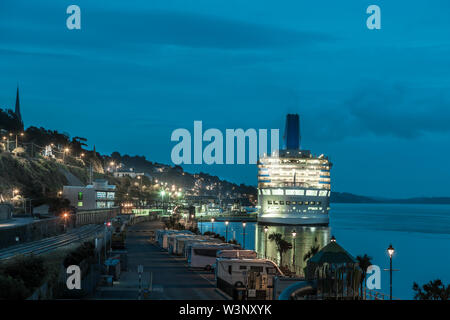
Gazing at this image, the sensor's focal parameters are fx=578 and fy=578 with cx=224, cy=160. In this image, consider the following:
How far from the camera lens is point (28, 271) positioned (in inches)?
933

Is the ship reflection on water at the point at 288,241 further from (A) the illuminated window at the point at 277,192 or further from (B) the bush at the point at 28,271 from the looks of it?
(B) the bush at the point at 28,271

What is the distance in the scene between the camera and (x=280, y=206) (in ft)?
419

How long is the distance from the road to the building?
187 ft

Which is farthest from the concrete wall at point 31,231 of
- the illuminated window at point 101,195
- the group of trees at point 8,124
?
the group of trees at point 8,124

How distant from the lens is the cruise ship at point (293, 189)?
12612 centimetres

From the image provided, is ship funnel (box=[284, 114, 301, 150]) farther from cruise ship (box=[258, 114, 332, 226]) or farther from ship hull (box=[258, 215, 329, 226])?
ship hull (box=[258, 215, 329, 226])

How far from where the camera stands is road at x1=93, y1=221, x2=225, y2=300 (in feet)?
84.4

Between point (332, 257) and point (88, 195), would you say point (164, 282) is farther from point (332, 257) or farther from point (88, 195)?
point (88, 195)

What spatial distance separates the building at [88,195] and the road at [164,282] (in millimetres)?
57063

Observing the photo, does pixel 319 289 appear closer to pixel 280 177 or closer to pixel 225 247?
pixel 225 247

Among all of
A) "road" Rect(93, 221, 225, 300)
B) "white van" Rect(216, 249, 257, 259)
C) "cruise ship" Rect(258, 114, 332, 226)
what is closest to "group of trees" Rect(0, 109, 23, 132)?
"cruise ship" Rect(258, 114, 332, 226)
